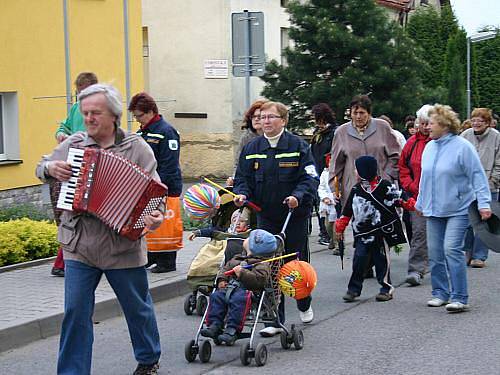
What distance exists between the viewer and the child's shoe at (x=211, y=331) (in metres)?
6.92

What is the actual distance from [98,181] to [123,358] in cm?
207

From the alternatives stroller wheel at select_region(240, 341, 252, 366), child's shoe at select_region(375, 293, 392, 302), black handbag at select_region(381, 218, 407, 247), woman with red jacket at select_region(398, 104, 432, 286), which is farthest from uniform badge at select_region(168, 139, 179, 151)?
stroller wheel at select_region(240, 341, 252, 366)

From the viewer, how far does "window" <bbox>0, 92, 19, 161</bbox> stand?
50.9 feet

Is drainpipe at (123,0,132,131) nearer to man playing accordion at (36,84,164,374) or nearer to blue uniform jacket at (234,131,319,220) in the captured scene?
blue uniform jacket at (234,131,319,220)

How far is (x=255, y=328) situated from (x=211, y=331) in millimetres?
466

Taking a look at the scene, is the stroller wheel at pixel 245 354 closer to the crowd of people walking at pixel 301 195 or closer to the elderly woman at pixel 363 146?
the crowd of people walking at pixel 301 195

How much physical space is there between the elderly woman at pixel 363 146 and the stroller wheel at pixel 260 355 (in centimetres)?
385

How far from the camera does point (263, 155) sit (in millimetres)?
7887

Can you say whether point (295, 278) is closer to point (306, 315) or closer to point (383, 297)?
point (306, 315)

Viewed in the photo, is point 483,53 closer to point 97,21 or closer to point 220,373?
point 97,21

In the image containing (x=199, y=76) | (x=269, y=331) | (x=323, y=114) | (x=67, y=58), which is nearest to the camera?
(x=269, y=331)

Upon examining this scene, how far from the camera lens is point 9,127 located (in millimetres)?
15609

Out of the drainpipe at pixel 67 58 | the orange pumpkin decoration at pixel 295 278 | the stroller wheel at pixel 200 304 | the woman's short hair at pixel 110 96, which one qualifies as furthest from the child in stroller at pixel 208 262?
the drainpipe at pixel 67 58

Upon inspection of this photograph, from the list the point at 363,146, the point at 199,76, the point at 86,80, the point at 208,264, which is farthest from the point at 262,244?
the point at 199,76
